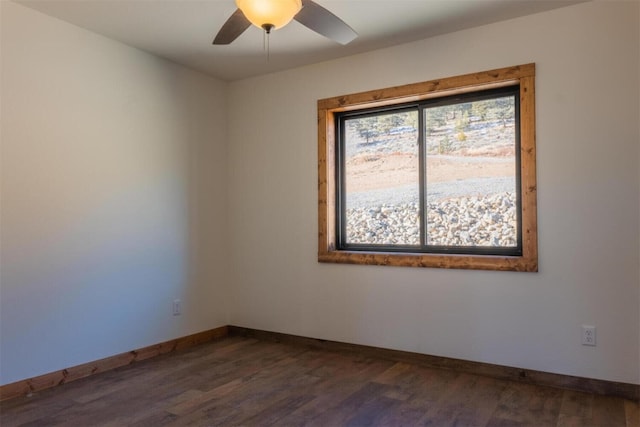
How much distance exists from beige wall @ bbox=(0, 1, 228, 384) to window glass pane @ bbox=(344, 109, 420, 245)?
53.1 inches

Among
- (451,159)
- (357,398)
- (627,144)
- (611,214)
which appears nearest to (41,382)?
(357,398)

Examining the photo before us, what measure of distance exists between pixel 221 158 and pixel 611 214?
10.6 ft

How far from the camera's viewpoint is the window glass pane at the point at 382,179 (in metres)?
3.55

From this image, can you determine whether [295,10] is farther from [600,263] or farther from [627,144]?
[600,263]

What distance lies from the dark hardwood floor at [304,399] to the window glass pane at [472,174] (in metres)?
1.01

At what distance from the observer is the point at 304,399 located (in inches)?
106

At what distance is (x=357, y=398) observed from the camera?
2.71 m

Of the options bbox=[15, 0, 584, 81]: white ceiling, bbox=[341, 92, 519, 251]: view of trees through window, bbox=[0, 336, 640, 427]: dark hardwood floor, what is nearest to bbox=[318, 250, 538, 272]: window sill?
bbox=[341, 92, 519, 251]: view of trees through window

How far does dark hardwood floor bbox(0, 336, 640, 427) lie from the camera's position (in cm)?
241

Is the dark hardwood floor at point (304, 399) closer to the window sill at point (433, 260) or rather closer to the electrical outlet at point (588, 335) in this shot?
the electrical outlet at point (588, 335)

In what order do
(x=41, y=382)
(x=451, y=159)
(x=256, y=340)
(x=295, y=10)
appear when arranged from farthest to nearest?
(x=256, y=340), (x=451, y=159), (x=41, y=382), (x=295, y=10)

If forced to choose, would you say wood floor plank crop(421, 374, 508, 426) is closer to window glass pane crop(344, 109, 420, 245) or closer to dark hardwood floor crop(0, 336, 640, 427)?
dark hardwood floor crop(0, 336, 640, 427)

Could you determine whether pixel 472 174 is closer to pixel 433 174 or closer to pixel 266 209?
pixel 433 174

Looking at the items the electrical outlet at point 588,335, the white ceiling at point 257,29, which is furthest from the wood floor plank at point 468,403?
the white ceiling at point 257,29
